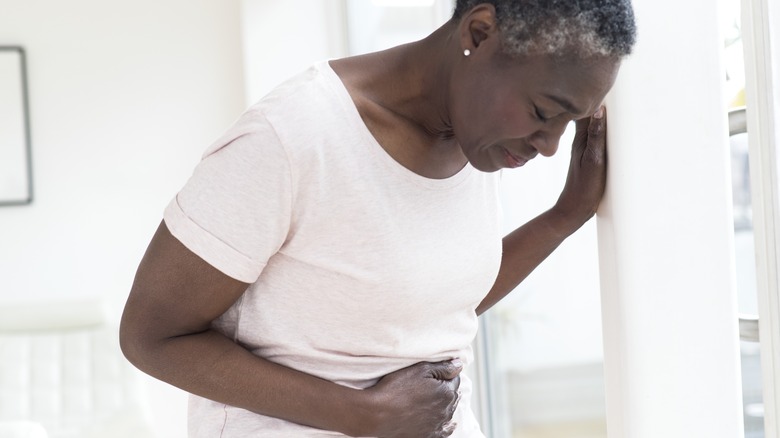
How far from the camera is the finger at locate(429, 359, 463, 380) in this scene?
1.11 meters

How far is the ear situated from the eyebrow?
91mm

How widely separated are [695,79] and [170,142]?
3.23m

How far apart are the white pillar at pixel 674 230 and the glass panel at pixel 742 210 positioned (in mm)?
58

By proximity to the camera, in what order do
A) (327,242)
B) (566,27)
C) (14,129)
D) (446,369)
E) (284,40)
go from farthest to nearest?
(14,129) < (284,40) < (446,369) < (327,242) < (566,27)

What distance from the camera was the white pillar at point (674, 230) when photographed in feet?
3.64

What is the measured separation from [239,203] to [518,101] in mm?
321

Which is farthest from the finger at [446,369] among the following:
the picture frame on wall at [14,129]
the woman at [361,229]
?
the picture frame on wall at [14,129]

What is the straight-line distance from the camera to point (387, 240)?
1005 mm

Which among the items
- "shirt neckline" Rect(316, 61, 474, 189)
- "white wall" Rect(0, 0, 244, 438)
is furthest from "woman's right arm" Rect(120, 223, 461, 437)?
"white wall" Rect(0, 0, 244, 438)

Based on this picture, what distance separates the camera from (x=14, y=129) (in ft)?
12.7

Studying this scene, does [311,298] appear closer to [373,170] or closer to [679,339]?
[373,170]

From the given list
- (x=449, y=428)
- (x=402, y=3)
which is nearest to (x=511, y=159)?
(x=449, y=428)

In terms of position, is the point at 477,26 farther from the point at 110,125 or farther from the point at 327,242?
the point at 110,125

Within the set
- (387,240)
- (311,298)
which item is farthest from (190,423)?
(387,240)
